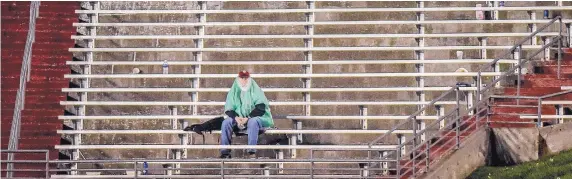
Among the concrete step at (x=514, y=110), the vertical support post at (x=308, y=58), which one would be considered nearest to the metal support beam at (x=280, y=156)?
the vertical support post at (x=308, y=58)

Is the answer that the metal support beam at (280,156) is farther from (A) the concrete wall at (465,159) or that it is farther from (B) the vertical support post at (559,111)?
(B) the vertical support post at (559,111)

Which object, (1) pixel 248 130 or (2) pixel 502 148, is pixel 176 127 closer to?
(1) pixel 248 130

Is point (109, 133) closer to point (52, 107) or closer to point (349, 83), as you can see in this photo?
point (52, 107)

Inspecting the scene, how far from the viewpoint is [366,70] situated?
27.9 metres

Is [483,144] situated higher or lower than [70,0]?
lower

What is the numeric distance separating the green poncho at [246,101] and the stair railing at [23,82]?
3.13 meters

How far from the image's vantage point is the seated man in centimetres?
2630

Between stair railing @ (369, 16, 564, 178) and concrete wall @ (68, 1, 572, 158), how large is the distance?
1.97ft

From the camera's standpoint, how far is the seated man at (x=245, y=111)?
1035 inches

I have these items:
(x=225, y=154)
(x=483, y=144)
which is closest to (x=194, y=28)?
(x=225, y=154)

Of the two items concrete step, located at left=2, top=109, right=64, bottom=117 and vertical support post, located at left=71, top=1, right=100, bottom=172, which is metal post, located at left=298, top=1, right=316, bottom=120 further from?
concrete step, located at left=2, top=109, right=64, bottom=117

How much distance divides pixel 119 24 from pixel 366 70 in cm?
381

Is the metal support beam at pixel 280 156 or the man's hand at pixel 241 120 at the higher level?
the man's hand at pixel 241 120

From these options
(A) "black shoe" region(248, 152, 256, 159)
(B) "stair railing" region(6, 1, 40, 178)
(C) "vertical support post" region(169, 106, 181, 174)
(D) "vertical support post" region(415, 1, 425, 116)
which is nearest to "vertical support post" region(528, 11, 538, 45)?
(D) "vertical support post" region(415, 1, 425, 116)
